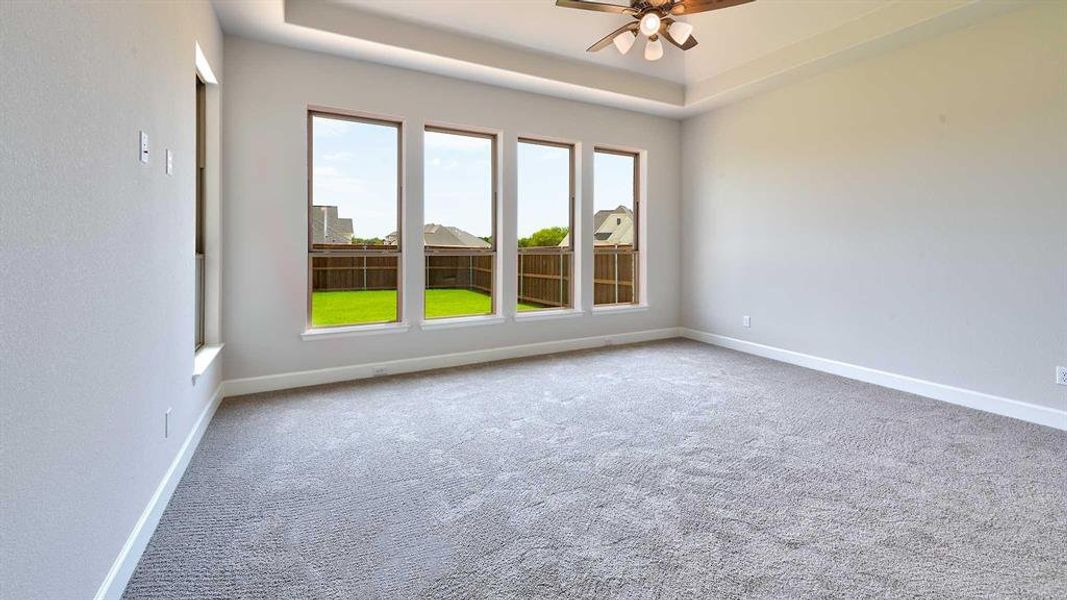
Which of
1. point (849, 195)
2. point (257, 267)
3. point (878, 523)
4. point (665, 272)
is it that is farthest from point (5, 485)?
point (665, 272)

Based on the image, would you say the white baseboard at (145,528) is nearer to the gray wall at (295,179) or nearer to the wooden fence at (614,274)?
the gray wall at (295,179)

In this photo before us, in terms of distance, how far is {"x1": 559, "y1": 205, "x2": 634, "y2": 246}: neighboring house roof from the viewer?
5.85 metres

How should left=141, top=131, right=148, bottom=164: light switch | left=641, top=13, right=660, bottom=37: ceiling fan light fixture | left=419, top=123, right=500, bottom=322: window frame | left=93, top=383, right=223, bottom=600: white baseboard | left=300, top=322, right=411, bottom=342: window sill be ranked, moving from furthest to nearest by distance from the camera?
left=419, top=123, right=500, bottom=322: window frame
left=300, top=322, right=411, bottom=342: window sill
left=641, top=13, right=660, bottom=37: ceiling fan light fixture
left=141, top=131, right=148, bottom=164: light switch
left=93, top=383, right=223, bottom=600: white baseboard

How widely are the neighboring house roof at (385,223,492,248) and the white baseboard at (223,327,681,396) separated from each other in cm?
108

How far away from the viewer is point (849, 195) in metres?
4.46

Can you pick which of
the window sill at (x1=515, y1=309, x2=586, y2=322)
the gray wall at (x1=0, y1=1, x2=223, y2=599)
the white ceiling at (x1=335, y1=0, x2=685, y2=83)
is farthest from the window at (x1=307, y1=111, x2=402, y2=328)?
the gray wall at (x1=0, y1=1, x2=223, y2=599)

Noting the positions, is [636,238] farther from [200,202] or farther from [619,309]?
[200,202]

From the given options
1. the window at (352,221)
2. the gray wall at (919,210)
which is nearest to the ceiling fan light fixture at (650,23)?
the gray wall at (919,210)

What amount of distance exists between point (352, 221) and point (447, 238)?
91 cm

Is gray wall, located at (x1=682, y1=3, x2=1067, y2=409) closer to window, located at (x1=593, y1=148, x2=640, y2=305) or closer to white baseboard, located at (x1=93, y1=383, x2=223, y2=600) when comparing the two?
window, located at (x1=593, y1=148, x2=640, y2=305)

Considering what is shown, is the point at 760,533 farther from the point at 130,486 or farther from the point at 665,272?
the point at 665,272

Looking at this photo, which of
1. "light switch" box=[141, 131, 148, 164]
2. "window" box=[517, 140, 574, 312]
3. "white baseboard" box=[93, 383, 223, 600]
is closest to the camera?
"white baseboard" box=[93, 383, 223, 600]

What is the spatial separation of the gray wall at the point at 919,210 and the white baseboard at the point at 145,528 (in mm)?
5039

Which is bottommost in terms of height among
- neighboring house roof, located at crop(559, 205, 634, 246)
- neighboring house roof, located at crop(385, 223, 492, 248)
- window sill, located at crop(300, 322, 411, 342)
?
window sill, located at crop(300, 322, 411, 342)
